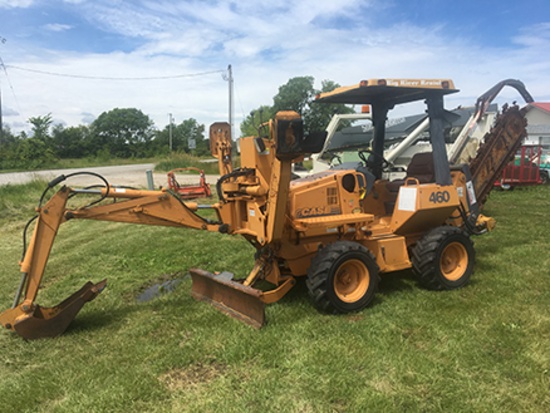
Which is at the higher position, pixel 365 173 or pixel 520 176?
pixel 365 173

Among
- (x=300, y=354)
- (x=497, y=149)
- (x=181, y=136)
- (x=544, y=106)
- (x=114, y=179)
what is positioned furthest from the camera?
(x=181, y=136)

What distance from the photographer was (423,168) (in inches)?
253

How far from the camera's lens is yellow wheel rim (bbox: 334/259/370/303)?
15.8 ft

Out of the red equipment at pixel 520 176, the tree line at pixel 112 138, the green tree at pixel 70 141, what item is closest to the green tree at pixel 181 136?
A: the tree line at pixel 112 138

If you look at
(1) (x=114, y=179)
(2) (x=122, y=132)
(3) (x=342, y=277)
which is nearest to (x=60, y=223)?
(3) (x=342, y=277)

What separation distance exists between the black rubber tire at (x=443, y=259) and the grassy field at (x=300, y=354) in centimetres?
20

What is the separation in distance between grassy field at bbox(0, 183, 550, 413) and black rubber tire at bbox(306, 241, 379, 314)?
0.16 metres

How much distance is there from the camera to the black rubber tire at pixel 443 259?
5188 millimetres

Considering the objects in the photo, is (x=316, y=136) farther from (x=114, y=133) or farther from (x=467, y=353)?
(x=114, y=133)

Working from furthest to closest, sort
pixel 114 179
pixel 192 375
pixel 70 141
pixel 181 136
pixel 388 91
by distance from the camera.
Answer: pixel 181 136, pixel 70 141, pixel 114 179, pixel 388 91, pixel 192 375

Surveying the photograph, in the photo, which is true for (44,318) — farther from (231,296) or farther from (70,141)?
(70,141)

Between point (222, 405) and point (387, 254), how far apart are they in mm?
2904

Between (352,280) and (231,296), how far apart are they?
1379 millimetres

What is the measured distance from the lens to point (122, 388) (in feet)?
11.2
